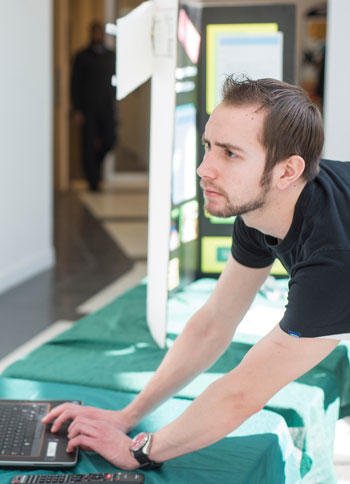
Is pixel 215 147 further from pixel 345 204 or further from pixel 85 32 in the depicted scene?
pixel 85 32

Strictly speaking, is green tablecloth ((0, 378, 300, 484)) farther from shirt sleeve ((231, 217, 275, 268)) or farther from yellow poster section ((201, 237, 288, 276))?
yellow poster section ((201, 237, 288, 276))

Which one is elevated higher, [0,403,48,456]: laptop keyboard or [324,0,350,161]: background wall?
[324,0,350,161]: background wall

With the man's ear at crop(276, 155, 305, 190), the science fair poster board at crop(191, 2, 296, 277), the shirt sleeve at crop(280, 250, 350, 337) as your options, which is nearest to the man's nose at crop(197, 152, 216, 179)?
the man's ear at crop(276, 155, 305, 190)

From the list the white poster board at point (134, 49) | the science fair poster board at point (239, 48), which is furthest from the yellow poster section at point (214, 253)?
the white poster board at point (134, 49)

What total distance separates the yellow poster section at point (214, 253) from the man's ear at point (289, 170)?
1955 mm

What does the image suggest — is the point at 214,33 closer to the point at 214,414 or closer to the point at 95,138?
the point at 214,414

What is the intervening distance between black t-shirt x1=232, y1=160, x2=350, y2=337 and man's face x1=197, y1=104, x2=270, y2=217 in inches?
3.9

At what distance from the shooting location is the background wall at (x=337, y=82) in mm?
2969

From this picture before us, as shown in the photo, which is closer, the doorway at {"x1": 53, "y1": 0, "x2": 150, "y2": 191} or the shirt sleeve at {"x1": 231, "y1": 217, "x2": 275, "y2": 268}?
the shirt sleeve at {"x1": 231, "y1": 217, "x2": 275, "y2": 268}

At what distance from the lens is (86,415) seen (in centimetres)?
187

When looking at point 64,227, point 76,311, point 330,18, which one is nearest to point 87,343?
point 330,18

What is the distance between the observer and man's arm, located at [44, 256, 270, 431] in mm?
1902

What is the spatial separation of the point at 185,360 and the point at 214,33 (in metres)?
1.95

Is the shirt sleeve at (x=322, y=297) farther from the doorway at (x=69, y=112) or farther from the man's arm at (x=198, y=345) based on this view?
the doorway at (x=69, y=112)
